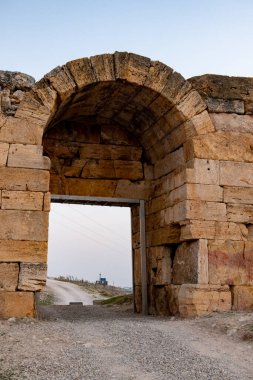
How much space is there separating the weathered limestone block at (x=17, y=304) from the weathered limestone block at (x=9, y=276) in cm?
9

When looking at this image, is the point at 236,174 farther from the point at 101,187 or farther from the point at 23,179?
the point at 23,179

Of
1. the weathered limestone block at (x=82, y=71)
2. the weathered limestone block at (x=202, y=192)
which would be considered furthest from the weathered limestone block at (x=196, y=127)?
the weathered limestone block at (x=82, y=71)

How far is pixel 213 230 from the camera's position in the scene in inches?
326

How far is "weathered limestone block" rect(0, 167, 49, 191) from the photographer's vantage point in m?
7.56

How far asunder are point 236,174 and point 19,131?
3861mm

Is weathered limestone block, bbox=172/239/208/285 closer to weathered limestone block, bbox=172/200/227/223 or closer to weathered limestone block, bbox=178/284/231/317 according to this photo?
weathered limestone block, bbox=178/284/231/317

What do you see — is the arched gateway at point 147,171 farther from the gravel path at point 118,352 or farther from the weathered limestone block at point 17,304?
the gravel path at point 118,352

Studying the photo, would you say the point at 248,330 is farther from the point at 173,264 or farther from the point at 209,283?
the point at 173,264

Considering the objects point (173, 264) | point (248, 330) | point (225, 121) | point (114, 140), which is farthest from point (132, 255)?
point (248, 330)

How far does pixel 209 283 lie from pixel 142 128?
3628 millimetres

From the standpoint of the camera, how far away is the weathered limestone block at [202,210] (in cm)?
829

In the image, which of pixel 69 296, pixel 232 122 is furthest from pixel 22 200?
pixel 69 296

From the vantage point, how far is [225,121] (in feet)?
29.5

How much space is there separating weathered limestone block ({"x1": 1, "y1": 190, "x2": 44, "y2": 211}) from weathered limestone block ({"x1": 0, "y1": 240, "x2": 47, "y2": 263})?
1.75ft
